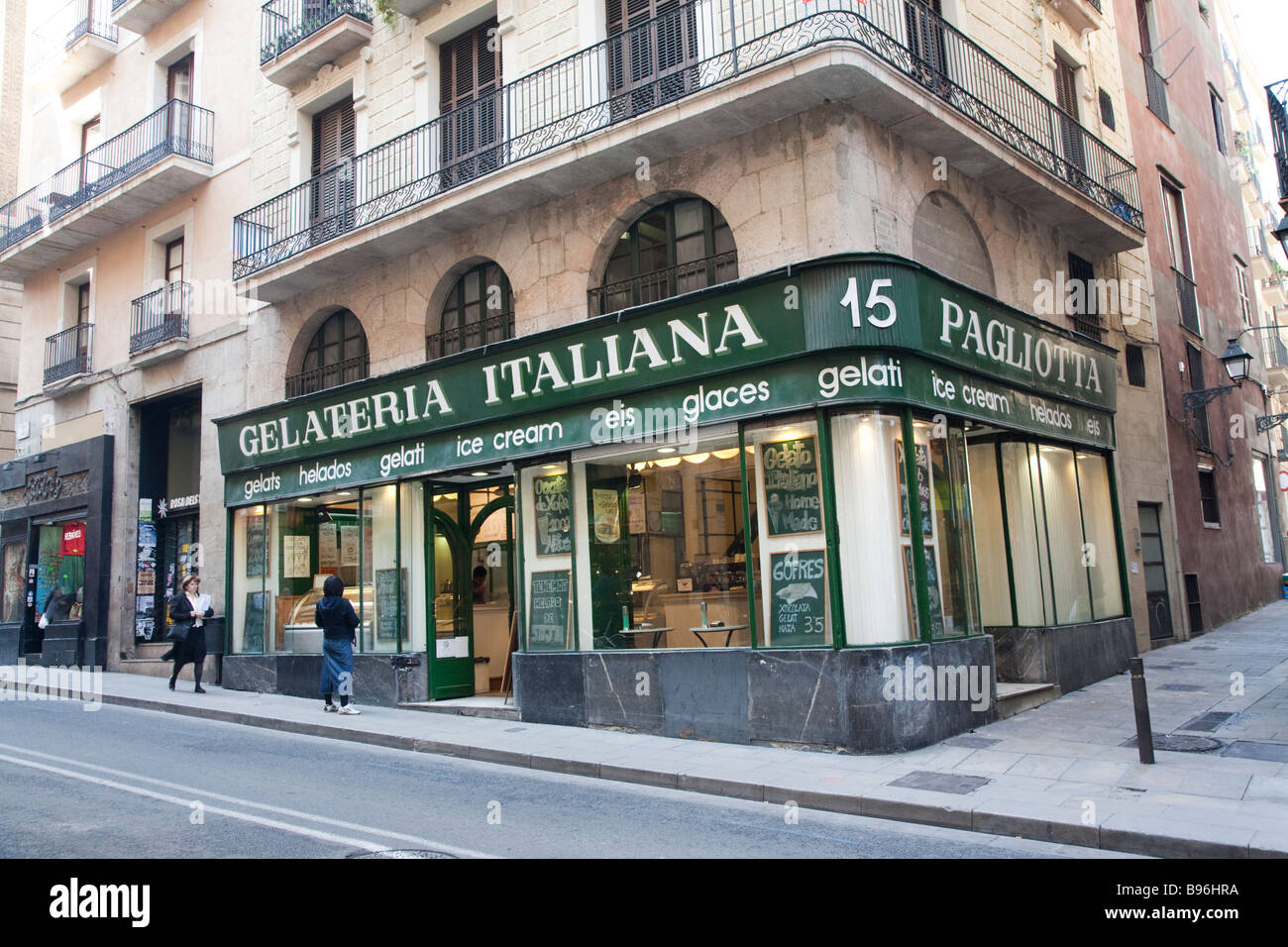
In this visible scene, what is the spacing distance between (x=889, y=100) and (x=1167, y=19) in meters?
14.2

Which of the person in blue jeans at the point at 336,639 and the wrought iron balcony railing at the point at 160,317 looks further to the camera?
the wrought iron balcony railing at the point at 160,317

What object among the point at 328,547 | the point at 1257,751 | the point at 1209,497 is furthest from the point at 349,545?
the point at 1209,497

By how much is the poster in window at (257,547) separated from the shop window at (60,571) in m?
5.53

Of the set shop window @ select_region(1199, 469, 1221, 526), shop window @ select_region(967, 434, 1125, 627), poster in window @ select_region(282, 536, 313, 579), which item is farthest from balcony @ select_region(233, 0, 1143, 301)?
shop window @ select_region(1199, 469, 1221, 526)

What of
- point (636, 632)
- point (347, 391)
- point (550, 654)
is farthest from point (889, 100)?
point (347, 391)

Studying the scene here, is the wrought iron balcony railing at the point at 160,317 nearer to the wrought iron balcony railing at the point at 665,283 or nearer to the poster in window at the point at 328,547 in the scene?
the poster in window at the point at 328,547

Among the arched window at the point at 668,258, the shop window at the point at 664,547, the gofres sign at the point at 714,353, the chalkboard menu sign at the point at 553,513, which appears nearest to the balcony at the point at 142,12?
the gofres sign at the point at 714,353

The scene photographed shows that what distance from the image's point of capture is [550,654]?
1152 cm

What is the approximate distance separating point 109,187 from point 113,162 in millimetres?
928

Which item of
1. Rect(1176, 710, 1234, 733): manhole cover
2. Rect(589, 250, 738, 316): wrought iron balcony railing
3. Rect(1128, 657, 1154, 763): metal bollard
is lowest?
Rect(1176, 710, 1234, 733): manhole cover

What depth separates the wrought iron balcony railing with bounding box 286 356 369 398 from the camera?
15.0 m

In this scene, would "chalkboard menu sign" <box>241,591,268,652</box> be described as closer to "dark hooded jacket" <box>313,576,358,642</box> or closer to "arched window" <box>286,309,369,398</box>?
"arched window" <box>286,309,369,398</box>

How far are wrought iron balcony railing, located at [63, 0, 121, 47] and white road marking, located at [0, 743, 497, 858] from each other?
1715 cm

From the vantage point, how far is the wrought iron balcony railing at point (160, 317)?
17.8m
